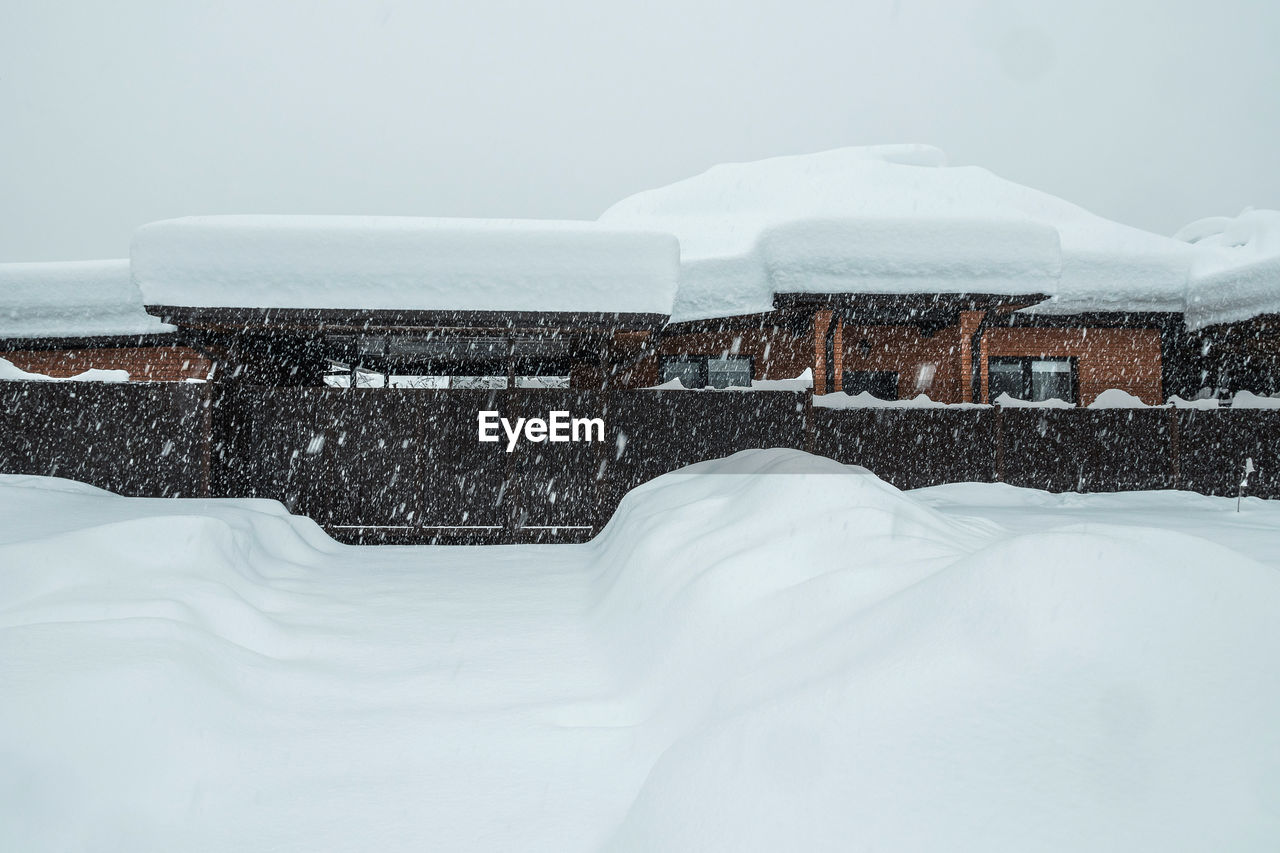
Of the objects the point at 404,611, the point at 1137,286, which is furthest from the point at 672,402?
the point at 1137,286

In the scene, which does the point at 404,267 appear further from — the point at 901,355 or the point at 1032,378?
the point at 1032,378

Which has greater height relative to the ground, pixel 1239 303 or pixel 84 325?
pixel 1239 303

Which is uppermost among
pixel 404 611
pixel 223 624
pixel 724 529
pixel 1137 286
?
pixel 1137 286

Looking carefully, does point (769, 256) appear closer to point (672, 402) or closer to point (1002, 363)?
point (672, 402)

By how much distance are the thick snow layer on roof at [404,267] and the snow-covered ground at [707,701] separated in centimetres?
389

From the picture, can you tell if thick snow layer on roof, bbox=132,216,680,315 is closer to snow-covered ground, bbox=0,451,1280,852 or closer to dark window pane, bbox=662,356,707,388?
snow-covered ground, bbox=0,451,1280,852

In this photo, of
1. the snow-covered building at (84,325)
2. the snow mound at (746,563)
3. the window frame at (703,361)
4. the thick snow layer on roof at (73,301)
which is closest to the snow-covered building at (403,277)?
the snow mound at (746,563)

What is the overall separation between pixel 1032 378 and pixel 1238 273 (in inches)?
131

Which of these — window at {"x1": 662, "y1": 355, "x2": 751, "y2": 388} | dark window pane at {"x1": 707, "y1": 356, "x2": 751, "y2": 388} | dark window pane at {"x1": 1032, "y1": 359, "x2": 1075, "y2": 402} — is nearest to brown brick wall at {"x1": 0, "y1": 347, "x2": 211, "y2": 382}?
window at {"x1": 662, "y1": 355, "x2": 751, "y2": 388}

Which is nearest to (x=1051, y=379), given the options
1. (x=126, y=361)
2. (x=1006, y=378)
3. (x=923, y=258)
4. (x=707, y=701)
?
(x=1006, y=378)

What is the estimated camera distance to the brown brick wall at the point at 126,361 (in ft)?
47.1

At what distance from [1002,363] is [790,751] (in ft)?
44.7

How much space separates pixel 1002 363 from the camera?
13805mm

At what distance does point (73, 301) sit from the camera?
13633 mm
